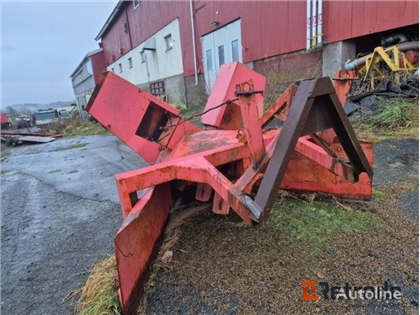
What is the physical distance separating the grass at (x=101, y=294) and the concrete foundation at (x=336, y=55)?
216 inches

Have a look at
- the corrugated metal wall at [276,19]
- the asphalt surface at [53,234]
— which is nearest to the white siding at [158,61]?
the corrugated metal wall at [276,19]

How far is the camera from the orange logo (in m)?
1.25

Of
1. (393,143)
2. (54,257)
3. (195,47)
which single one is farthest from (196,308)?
(195,47)

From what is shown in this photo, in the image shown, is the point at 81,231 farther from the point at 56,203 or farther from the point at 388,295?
the point at 388,295

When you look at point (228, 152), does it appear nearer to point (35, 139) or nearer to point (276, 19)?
point (276, 19)

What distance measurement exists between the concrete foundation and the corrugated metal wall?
136 millimetres

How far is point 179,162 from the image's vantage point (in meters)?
1.56

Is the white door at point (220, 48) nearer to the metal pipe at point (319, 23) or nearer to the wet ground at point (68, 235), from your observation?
the metal pipe at point (319, 23)

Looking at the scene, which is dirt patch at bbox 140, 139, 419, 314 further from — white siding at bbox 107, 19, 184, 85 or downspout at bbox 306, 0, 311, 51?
white siding at bbox 107, 19, 184, 85

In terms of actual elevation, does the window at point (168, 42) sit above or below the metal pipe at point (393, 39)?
above

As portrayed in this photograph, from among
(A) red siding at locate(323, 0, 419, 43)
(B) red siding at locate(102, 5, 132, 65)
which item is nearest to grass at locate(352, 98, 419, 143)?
A: (A) red siding at locate(323, 0, 419, 43)

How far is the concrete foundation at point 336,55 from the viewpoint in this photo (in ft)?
17.6

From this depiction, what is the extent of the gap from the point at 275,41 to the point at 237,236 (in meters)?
6.22

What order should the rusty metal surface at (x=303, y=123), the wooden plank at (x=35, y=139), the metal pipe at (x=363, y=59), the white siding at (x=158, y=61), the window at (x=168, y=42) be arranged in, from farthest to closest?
the window at (x=168, y=42) → the white siding at (x=158, y=61) → the wooden plank at (x=35, y=139) → the metal pipe at (x=363, y=59) → the rusty metal surface at (x=303, y=123)
